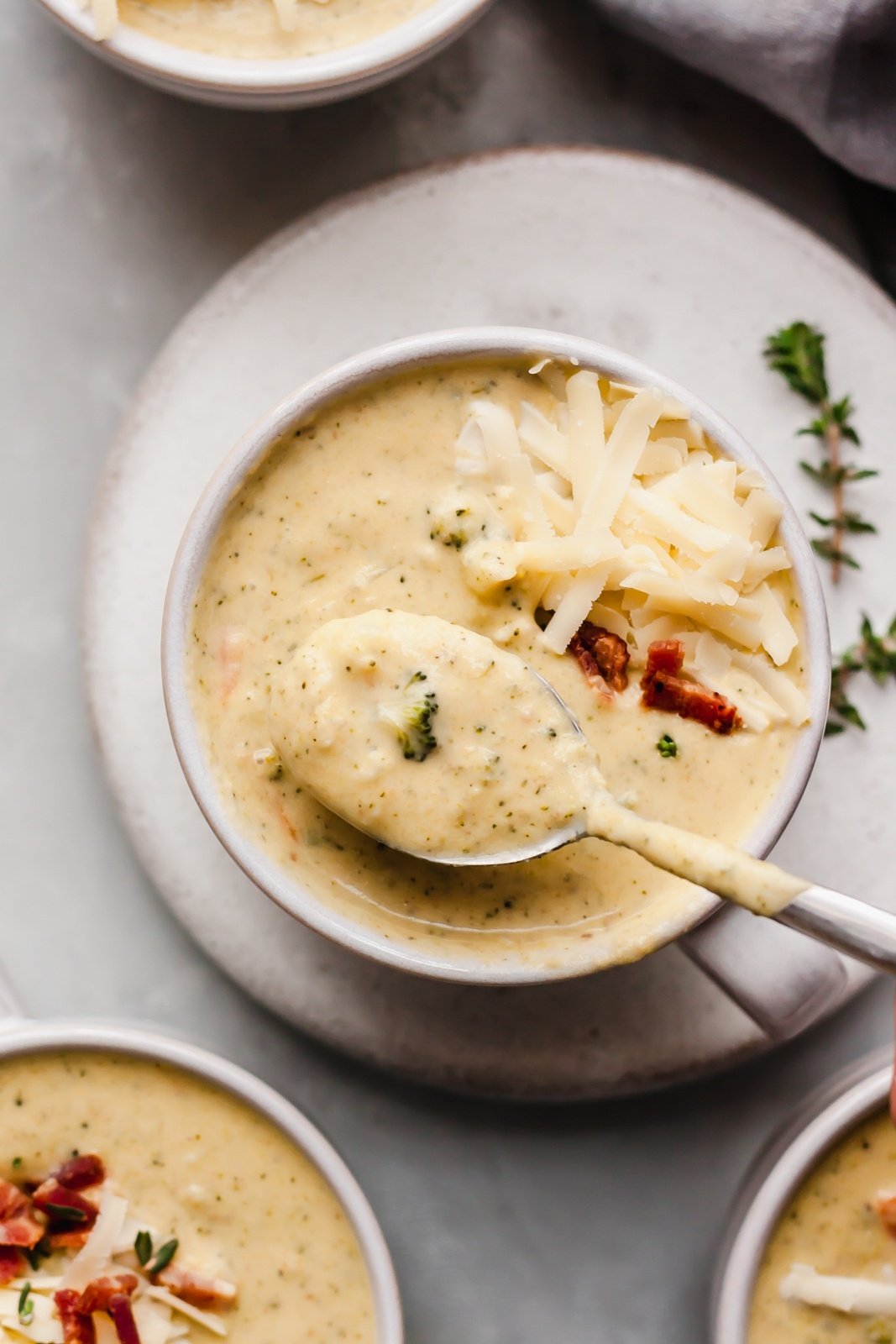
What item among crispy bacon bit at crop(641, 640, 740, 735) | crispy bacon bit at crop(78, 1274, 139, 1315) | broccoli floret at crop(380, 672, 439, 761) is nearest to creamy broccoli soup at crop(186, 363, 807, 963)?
crispy bacon bit at crop(641, 640, 740, 735)

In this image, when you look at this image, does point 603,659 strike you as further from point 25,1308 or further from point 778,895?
point 25,1308

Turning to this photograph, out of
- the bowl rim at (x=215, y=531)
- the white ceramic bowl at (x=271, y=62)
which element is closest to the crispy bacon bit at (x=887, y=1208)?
the bowl rim at (x=215, y=531)

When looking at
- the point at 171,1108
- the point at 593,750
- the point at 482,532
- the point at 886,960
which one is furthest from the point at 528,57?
the point at 171,1108

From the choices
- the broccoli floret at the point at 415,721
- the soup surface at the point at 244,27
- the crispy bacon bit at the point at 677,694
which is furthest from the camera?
the soup surface at the point at 244,27

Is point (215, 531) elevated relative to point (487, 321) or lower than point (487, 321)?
lower

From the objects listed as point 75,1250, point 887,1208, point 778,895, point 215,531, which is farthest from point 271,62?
point 887,1208

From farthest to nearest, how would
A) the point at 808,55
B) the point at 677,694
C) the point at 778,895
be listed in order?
the point at 808,55 < the point at 677,694 < the point at 778,895

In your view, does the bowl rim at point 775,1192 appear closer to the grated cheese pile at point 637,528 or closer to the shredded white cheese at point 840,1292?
the shredded white cheese at point 840,1292
